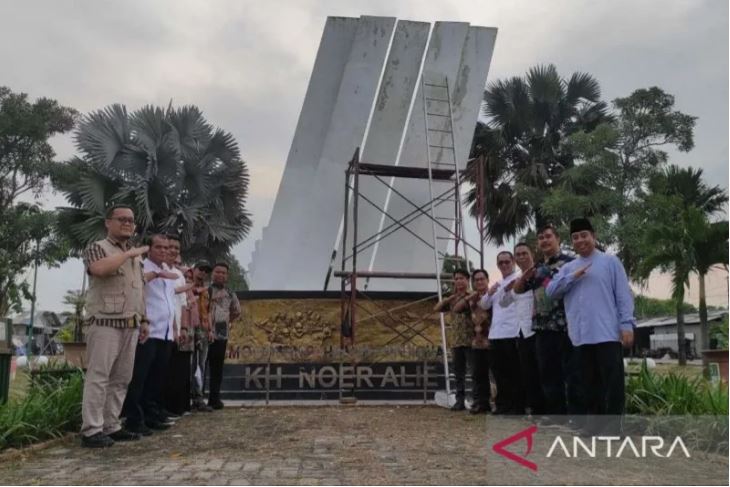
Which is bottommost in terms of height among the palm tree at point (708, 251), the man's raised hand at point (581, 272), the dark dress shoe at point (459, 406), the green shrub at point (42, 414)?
the dark dress shoe at point (459, 406)

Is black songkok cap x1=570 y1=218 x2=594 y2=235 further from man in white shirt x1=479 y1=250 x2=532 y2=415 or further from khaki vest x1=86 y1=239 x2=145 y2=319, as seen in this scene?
khaki vest x1=86 y1=239 x2=145 y2=319

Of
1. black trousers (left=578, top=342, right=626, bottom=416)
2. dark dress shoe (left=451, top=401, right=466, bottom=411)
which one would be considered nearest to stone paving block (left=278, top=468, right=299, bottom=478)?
black trousers (left=578, top=342, right=626, bottom=416)

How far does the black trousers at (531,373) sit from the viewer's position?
19.8 feet

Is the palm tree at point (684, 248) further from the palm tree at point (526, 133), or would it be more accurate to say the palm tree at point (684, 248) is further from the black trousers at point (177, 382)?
the black trousers at point (177, 382)

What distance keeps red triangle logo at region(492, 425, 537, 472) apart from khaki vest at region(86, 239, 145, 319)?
2.61 meters

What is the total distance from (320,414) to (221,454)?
8.76ft

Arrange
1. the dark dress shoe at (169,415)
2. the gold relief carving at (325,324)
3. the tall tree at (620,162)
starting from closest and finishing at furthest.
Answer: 1. the dark dress shoe at (169,415)
2. the gold relief carving at (325,324)
3. the tall tree at (620,162)

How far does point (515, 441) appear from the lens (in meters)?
4.67

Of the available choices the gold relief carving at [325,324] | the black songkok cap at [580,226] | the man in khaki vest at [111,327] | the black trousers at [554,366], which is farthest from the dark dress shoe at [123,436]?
the gold relief carving at [325,324]

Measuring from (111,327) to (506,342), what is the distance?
3510mm

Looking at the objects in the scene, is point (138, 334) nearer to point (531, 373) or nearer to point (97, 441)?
point (97, 441)

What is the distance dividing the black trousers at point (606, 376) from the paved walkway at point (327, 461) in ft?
1.61

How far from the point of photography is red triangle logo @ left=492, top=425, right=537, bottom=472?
381 cm

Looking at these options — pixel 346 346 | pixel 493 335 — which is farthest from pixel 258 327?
pixel 493 335
